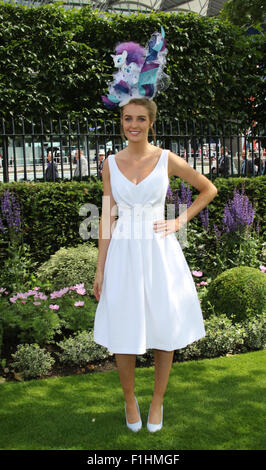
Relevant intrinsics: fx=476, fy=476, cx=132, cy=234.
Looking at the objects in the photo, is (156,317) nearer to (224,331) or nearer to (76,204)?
(224,331)

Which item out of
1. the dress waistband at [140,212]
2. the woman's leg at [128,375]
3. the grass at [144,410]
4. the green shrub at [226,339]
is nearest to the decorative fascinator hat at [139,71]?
the dress waistband at [140,212]

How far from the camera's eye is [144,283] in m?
2.88

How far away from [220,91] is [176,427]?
7.99 meters

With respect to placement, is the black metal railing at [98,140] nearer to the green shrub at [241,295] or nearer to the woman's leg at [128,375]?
the green shrub at [241,295]

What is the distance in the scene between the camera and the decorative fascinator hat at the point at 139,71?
2947mm

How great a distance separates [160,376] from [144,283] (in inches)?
24.2

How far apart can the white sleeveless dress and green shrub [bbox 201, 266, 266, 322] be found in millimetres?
2020

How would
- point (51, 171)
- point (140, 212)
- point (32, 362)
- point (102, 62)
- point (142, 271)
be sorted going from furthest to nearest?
point (102, 62) → point (51, 171) → point (32, 362) → point (140, 212) → point (142, 271)

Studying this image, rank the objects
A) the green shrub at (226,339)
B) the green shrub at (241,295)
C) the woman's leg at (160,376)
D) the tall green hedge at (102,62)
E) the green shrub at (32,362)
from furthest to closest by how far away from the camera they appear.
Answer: the tall green hedge at (102,62)
the green shrub at (241,295)
the green shrub at (226,339)
the green shrub at (32,362)
the woman's leg at (160,376)

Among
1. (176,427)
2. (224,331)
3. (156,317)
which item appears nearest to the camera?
(156,317)

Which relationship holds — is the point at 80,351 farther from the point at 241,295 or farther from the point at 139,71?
the point at 139,71

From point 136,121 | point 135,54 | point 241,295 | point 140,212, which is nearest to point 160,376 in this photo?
point 140,212
